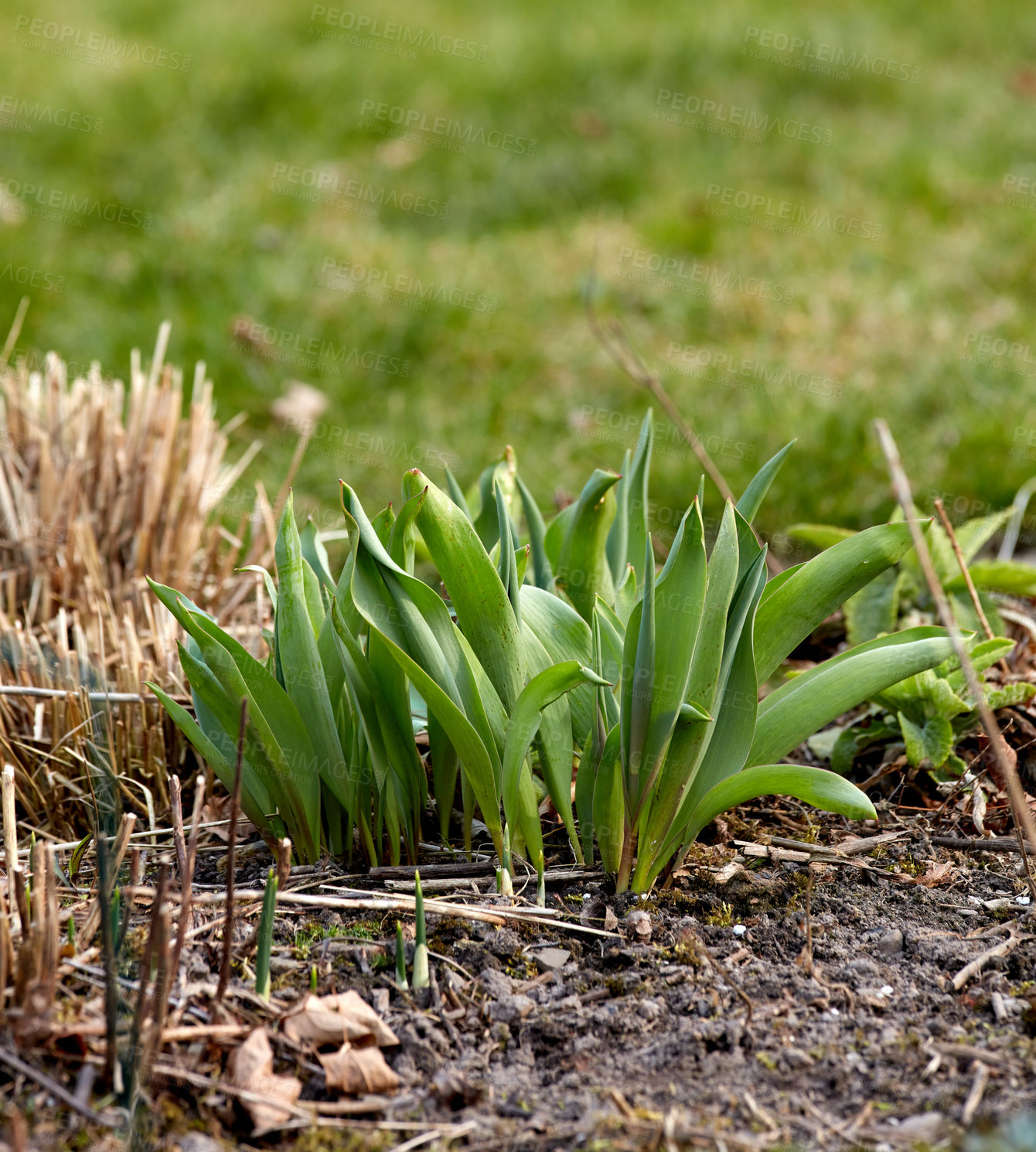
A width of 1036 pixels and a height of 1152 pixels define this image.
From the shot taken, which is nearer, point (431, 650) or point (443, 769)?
point (431, 650)

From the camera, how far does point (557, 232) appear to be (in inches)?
204

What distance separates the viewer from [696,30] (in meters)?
6.29

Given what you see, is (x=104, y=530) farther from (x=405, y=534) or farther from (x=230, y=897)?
(x=230, y=897)

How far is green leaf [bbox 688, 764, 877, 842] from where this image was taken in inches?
57.4

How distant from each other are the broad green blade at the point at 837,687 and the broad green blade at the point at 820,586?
0.07 meters

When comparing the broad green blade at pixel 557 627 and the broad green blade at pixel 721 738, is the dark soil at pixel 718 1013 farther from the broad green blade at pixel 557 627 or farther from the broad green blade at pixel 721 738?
the broad green blade at pixel 557 627

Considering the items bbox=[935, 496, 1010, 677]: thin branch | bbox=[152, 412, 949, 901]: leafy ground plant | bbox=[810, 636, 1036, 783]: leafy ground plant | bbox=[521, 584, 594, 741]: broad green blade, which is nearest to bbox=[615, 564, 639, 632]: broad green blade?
bbox=[152, 412, 949, 901]: leafy ground plant

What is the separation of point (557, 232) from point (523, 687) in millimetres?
3960

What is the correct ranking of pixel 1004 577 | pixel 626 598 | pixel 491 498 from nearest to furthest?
pixel 626 598 → pixel 491 498 → pixel 1004 577

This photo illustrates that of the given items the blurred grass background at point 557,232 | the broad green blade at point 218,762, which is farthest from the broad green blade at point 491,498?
the blurred grass background at point 557,232

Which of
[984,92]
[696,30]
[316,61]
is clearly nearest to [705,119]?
[696,30]

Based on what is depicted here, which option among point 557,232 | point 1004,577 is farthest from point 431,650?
point 557,232

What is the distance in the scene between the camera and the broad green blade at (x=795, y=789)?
57.4 inches

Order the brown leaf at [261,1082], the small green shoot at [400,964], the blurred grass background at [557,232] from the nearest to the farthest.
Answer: the brown leaf at [261,1082] < the small green shoot at [400,964] < the blurred grass background at [557,232]
